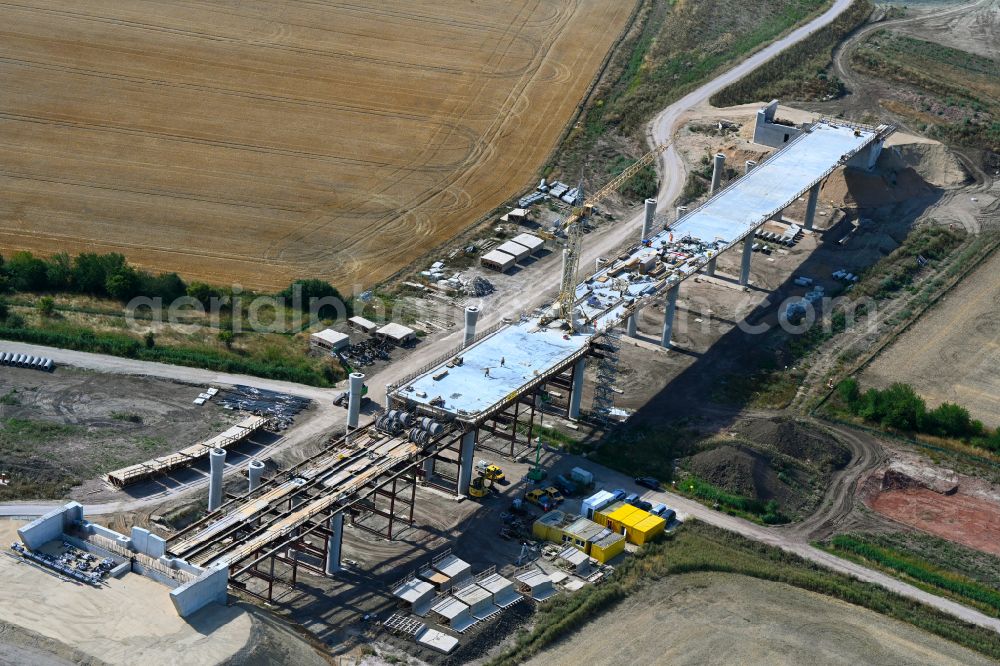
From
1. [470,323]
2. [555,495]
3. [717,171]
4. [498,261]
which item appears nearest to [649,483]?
[555,495]

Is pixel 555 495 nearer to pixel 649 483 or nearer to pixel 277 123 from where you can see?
pixel 649 483

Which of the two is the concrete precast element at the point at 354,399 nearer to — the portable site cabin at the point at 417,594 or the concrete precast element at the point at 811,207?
the portable site cabin at the point at 417,594

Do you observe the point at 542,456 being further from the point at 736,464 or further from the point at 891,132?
the point at 891,132

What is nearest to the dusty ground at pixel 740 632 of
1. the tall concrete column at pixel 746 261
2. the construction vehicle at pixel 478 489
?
the construction vehicle at pixel 478 489

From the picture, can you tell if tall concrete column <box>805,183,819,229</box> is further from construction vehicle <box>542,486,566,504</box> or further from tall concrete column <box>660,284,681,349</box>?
construction vehicle <box>542,486,566,504</box>

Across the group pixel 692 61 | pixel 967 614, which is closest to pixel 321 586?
pixel 967 614

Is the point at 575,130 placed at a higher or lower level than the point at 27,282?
higher

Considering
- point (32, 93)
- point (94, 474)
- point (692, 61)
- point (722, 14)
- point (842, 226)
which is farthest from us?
point (722, 14)
